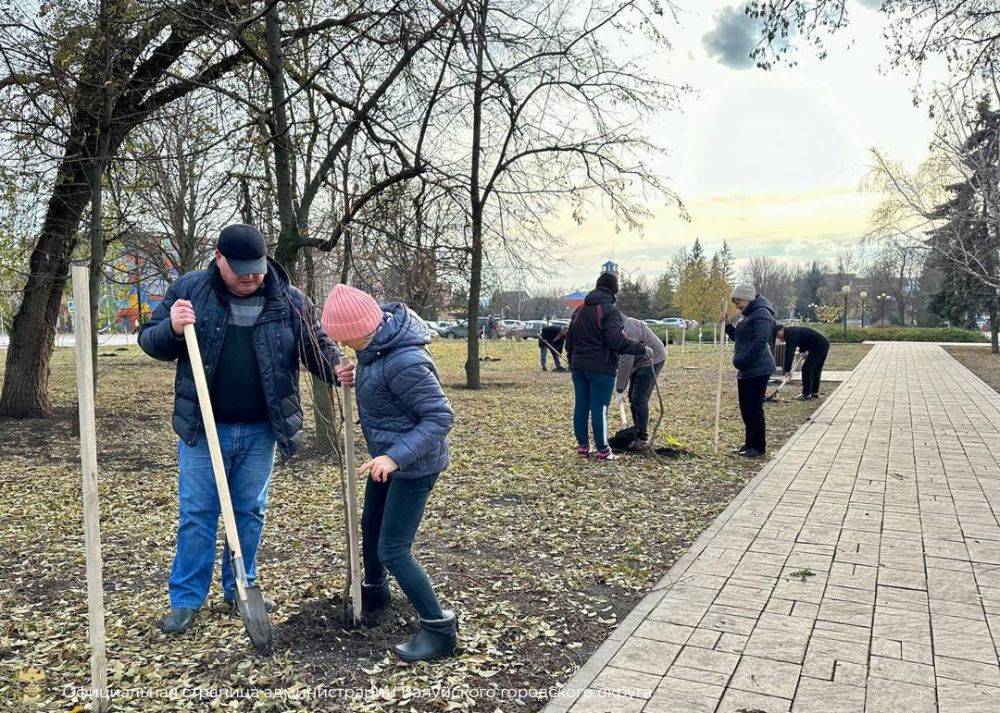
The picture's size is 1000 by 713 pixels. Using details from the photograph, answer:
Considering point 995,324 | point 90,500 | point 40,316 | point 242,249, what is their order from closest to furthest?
point 90,500, point 242,249, point 40,316, point 995,324

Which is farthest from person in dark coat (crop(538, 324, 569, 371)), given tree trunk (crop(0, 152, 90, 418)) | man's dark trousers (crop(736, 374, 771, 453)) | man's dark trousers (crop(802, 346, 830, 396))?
tree trunk (crop(0, 152, 90, 418))

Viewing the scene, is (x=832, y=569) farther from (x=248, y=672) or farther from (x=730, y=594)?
(x=248, y=672)

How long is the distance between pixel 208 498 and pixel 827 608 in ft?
10.3

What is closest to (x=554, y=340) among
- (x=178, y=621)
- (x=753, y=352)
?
(x=753, y=352)

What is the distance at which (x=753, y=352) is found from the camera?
25.4ft

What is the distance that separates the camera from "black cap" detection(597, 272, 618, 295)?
7430 mm

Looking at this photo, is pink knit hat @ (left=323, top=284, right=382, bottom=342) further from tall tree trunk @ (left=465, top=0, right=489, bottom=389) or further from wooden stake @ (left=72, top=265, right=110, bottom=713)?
tall tree trunk @ (left=465, top=0, right=489, bottom=389)

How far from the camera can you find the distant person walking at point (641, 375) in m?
8.20

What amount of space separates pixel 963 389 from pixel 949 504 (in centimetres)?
1219

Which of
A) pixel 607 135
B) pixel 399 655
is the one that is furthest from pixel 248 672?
pixel 607 135

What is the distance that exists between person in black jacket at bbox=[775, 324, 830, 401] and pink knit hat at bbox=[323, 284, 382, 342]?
11.3 m

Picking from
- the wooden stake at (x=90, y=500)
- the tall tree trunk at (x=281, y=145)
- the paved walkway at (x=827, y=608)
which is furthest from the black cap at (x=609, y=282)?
the wooden stake at (x=90, y=500)

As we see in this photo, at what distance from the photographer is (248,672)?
10.1ft

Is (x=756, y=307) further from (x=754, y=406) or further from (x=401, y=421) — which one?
(x=401, y=421)
